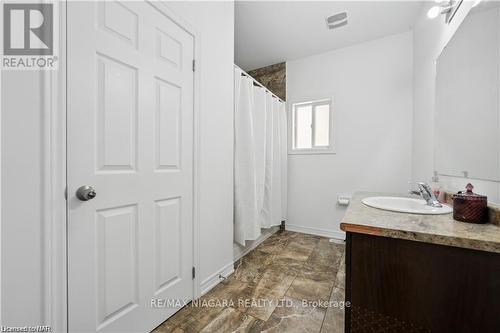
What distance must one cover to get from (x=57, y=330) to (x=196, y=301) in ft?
2.62

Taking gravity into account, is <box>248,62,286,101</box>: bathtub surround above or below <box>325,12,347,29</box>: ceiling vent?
below

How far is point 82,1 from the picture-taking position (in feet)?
2.95

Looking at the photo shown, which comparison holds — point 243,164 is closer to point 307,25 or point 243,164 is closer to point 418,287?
point 418,287

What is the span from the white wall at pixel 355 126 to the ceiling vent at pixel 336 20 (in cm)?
49

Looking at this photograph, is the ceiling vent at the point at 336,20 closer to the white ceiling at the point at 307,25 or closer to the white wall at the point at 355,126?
the white ceiling at the point at 307,25

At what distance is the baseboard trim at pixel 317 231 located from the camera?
275 cm

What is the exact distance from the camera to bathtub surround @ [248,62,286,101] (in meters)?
3.13

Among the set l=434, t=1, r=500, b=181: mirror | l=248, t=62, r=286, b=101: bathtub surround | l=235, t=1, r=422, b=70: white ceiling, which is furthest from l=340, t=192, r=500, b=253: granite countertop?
l=248, t=62, r=286, b=101: bathtub surround

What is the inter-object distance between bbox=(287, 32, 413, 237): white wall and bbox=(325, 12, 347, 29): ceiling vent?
0.49 m

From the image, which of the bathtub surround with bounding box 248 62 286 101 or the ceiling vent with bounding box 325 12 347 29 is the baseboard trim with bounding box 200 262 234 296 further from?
the ceiling vent with bounding box 325 12 347 29

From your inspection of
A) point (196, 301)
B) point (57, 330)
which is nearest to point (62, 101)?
point (57, 330)

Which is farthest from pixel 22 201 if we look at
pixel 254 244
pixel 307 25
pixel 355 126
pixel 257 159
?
pixel 355 126

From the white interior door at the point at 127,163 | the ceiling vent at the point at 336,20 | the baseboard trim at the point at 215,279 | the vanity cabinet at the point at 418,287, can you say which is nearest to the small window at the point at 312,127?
the ceiling vent at the point at 336,20

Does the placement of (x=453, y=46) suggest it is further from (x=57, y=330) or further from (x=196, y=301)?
(x=57, y=330)
